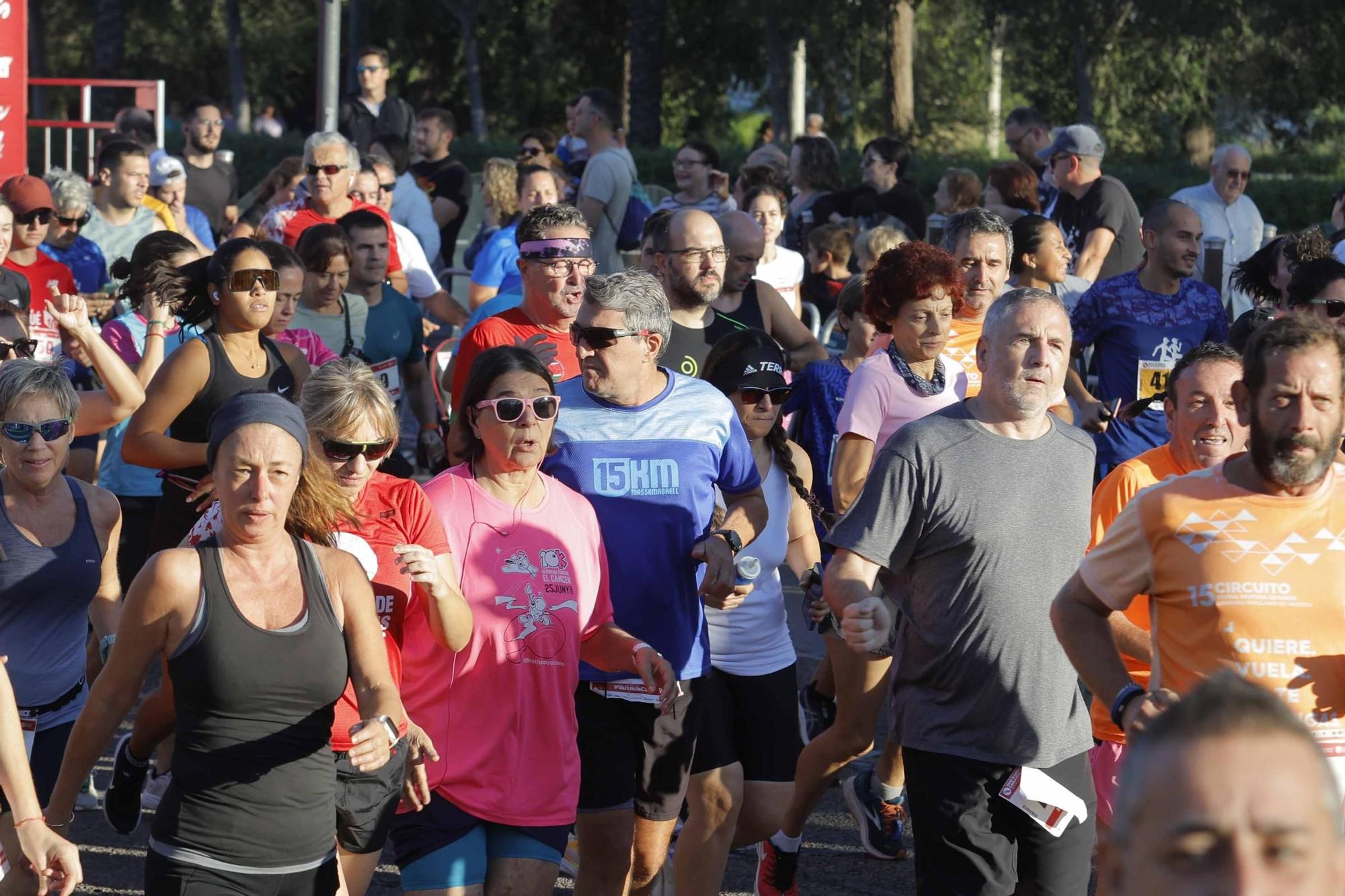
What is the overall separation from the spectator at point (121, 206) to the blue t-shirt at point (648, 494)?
6.09m

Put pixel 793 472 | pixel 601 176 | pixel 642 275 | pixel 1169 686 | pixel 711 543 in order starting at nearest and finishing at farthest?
pixel 1169 686, pixel 711 543, pixel 642 275, pixel 793 472, pixel 601 176

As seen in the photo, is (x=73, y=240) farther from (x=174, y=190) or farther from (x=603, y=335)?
(x=603, y=335)

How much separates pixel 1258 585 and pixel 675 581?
1841 mm

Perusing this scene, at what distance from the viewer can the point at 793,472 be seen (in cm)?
584

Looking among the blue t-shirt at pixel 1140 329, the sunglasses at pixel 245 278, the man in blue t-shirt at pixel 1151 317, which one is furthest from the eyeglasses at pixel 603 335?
the blue t-shirt at pixel 1140 329

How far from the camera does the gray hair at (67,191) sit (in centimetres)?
986

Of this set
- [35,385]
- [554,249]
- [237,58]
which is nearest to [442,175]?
[554,249]

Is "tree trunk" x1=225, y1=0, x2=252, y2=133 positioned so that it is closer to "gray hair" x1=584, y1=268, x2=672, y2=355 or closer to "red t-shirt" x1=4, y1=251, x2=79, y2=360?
"red t-shirt" x1=4, y1=251, x2=79, y2=360

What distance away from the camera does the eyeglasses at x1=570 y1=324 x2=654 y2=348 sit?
5.08 metres

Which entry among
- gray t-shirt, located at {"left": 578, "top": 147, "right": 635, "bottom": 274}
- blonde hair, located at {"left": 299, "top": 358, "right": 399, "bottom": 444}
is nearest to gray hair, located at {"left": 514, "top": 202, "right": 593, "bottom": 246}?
blonde hair, located at {"left": 299, "top": 358, "right": 399, "bottom": 444}

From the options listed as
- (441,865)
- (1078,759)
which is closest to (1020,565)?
(1078,759)

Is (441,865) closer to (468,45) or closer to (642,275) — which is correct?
(642,275)

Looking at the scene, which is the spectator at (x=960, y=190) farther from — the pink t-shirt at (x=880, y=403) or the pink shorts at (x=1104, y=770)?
the pink shorts at (x=1104, y=770)

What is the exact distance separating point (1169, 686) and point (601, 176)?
25.7ft
